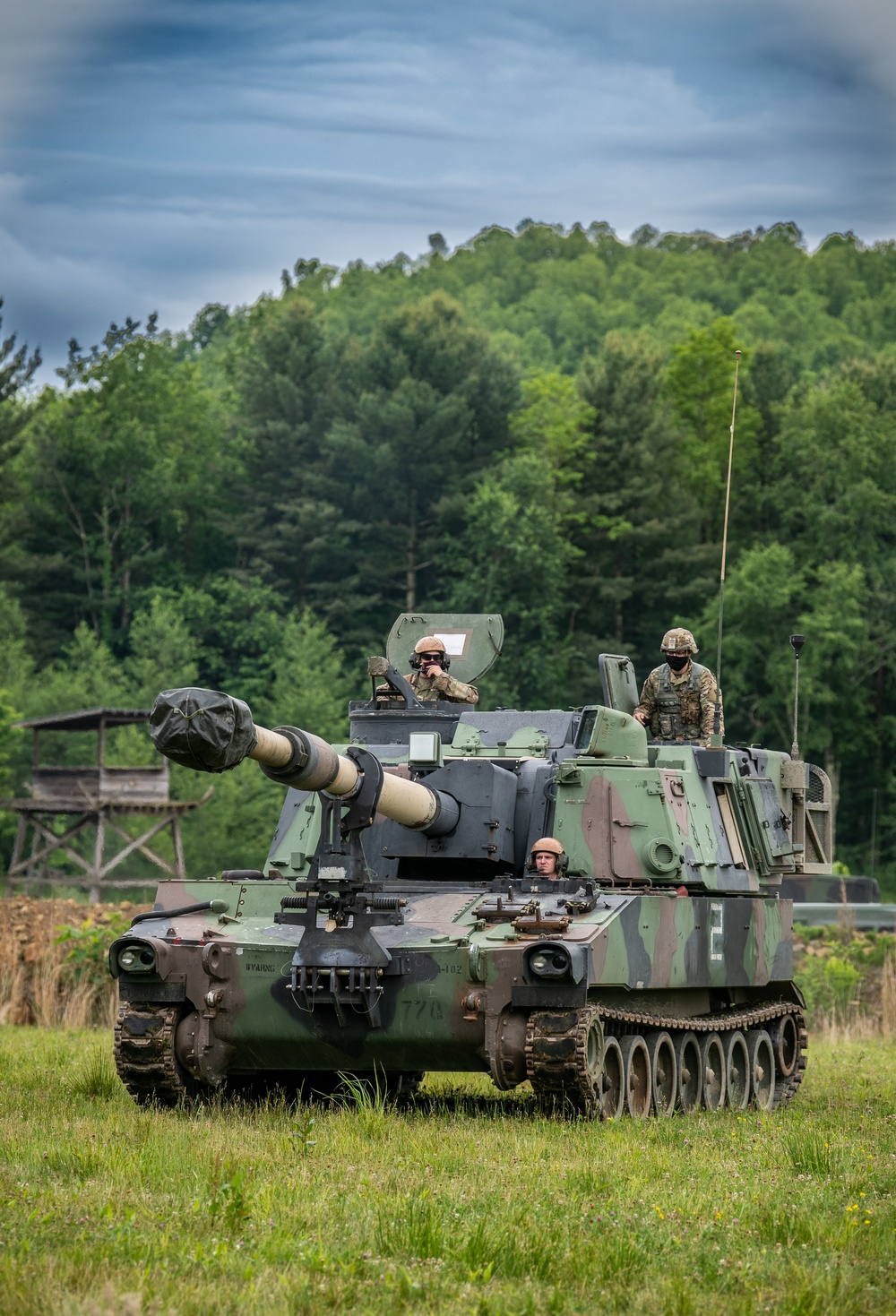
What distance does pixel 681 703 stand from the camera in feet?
52.6

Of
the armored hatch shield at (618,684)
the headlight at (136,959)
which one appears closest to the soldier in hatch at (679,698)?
the armored hatch shield at (618,684)

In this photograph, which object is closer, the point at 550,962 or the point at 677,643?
the point at 550,962

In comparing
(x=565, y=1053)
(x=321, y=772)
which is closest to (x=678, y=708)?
(x=565, y=1053)

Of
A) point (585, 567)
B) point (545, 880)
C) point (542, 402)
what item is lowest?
point (545, 880)

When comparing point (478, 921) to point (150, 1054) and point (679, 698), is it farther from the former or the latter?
point (679, 698)

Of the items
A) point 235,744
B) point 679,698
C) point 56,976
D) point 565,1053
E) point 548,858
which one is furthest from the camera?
point 56,976

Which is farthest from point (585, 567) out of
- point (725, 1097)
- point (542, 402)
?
point (725, 1097)

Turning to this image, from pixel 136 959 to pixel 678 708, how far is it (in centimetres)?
542

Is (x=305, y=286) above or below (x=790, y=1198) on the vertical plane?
above

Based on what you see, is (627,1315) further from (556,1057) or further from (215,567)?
(215,567)

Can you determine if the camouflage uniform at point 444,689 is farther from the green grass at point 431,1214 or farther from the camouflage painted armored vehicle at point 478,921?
the green grass at point 431,1214

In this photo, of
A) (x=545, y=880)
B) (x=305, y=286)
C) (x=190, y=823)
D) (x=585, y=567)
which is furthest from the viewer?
(x=305, y=286)

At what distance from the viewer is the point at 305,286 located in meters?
99.7

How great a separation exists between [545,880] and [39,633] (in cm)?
4425
